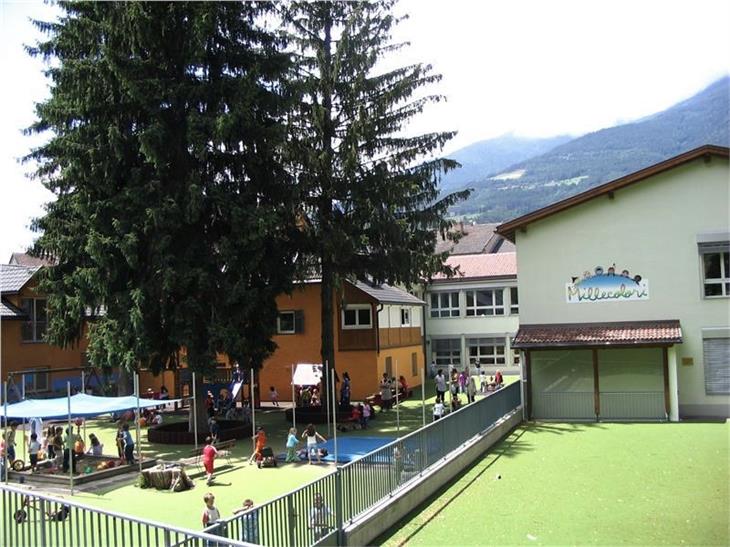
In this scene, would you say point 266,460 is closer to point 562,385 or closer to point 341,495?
point 341,495

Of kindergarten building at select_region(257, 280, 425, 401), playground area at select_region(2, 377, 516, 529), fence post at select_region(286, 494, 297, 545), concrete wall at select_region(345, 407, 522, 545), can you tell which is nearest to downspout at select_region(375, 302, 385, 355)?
kindergarten building at select_region(257, 280, 425, 401)

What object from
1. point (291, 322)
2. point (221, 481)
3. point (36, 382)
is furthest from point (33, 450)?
point (291, 322)

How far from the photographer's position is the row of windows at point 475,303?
46469 millimetres

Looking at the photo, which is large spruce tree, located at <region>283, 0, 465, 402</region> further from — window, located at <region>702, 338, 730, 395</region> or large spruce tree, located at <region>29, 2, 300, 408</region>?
window, located at <region>702, 338, 730, 395</region>

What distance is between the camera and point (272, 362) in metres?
37.1

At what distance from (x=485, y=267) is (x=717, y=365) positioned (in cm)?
2306

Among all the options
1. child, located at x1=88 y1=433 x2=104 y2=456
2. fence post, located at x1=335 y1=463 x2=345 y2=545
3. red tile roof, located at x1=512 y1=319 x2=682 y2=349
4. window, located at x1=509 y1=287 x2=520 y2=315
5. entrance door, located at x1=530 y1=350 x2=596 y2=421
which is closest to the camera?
fence post, located at x1=335 y1=463 x2=345 y2=545

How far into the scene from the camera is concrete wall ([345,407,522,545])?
11.7m

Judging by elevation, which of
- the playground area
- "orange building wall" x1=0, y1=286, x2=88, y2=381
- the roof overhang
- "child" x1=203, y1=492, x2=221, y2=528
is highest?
the roof overhang

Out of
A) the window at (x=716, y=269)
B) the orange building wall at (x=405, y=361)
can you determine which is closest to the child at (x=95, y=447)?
the orange building wall at (x=405, y=361)

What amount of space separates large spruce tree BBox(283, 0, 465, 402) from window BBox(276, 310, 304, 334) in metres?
8.67

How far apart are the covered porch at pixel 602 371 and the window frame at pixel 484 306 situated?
1851 cm

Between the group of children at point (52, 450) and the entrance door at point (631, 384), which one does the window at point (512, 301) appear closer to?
the entrance door at point (631, 384)

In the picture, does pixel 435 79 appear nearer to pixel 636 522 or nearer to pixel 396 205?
pixel 396 205
